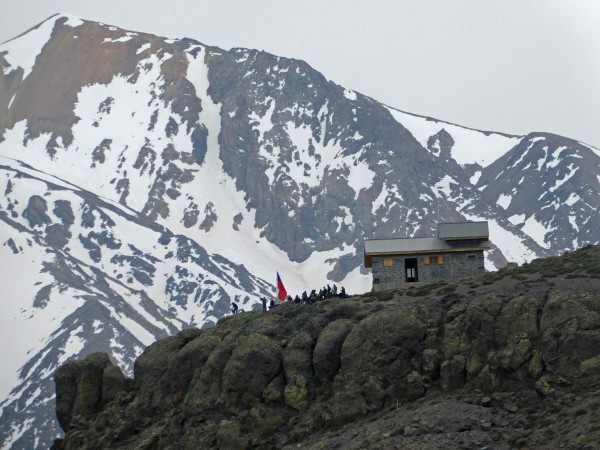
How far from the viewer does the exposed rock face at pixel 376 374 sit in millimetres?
71625

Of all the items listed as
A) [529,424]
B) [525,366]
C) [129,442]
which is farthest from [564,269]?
[129,442]

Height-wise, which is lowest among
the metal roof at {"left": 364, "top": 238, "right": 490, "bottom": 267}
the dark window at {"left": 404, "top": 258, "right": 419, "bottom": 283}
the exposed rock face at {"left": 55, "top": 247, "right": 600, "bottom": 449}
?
the exposed rock face at {"left": 55, "top": 247, "right": 600, "bottom": 449}

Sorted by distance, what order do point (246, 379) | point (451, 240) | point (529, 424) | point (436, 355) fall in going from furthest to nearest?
point (451, 240), point (246, 379), point (436, 355), point (529, 424)

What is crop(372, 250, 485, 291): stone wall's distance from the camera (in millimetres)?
109125

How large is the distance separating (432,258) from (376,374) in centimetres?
3068

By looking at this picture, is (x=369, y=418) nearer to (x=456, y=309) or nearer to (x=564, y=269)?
(x=456, y=309)

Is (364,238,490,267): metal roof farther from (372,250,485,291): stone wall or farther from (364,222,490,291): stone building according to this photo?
(372,250,485,291): stone wall

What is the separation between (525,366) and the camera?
243 feet

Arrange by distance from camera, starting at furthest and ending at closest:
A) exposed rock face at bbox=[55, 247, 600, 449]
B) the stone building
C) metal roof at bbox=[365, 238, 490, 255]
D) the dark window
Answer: metal roof at bbox=[365, 238, 490, 255] → the dark window → the stone building → exposed rock face at bbox=[55, 247, 600, 449]

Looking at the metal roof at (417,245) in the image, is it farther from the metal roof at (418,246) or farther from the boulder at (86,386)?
the boulder at (86,386)

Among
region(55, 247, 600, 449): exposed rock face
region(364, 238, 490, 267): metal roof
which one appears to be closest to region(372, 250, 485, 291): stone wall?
region(364, 238, 490, 267): metal roof

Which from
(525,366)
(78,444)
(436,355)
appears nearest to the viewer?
(525,366)

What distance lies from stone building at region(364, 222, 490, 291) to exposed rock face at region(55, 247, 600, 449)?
13111mm

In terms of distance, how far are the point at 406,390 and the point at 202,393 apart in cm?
1596
